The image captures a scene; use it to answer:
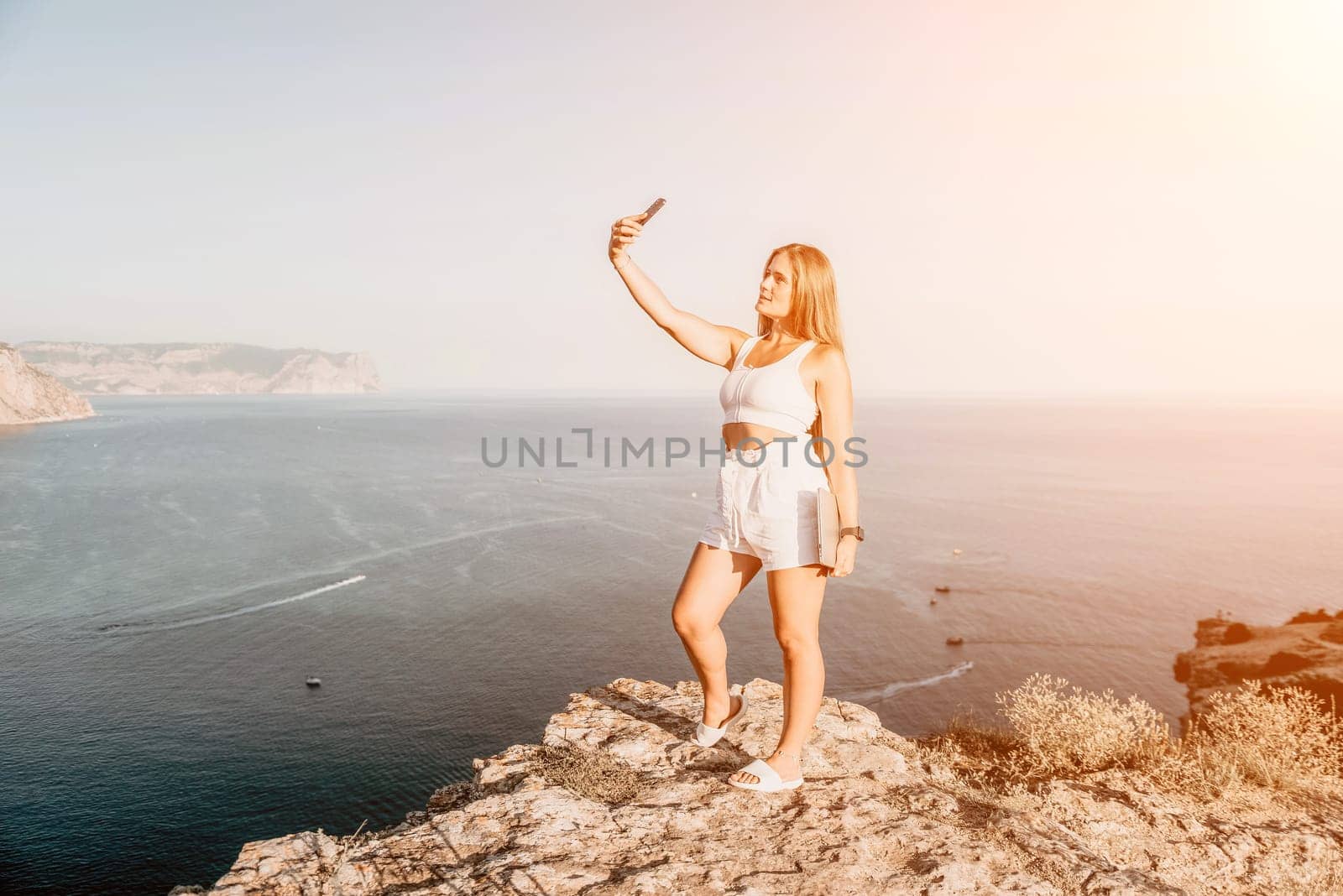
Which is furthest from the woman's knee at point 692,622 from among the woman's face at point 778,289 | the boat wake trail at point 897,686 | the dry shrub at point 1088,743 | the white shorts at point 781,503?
the boat wake trail at point 897,686

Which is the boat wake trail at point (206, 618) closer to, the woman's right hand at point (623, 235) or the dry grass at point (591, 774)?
the dry grass at point (591, 774)

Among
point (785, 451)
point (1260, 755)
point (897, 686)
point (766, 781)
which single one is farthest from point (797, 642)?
point (897, 686)

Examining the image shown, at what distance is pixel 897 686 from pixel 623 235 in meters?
45.8

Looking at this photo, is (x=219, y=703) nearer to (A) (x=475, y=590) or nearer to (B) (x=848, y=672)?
(A) (x=475, y=590)

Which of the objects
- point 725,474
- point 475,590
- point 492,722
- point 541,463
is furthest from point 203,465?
point 725,474

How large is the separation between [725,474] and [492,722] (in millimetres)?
41405

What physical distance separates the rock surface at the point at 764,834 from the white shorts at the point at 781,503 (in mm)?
1404

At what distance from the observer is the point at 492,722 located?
41.2m

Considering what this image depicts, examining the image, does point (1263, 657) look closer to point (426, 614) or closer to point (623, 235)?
point (426, 614)

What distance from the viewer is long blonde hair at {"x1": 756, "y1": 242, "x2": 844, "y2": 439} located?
149 inches

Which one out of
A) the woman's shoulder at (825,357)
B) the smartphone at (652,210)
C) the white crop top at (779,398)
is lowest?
the white crop top at (779,398)

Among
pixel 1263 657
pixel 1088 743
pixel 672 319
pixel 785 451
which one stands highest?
pixel 672 319

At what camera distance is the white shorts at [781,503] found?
377cm

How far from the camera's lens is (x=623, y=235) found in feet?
12.7
